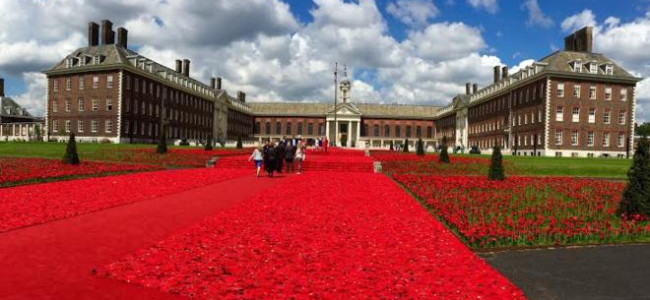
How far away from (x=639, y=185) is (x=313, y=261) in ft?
29.7

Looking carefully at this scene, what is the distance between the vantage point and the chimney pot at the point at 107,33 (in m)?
61.7

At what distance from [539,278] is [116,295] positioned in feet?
18.6

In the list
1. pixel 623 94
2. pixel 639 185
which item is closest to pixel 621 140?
pixel 623 94

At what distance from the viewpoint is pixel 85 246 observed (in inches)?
296

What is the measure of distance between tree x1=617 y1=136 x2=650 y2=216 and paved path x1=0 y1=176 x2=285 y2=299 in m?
10.4

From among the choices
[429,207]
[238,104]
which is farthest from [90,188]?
[238,104]

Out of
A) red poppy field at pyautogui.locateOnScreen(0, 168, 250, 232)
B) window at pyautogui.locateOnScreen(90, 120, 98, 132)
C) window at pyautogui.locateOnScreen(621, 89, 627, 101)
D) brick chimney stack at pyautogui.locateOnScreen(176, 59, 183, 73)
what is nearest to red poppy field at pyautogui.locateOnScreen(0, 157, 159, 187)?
red poppy field at pyautogui.locateOnScreen(0, 168, 250, 232)

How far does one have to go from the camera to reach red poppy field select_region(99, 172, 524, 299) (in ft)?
18.4

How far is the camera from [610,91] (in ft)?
184

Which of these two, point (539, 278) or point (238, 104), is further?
point (238, 104)

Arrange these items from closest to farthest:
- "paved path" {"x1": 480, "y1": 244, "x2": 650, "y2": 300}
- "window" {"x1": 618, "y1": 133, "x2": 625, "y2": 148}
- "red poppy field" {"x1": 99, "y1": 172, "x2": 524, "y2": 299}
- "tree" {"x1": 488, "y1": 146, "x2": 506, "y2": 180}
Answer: "red poppy field" {"x1": 99, "y1": 172, "x2": 524, "y2": 299} → "paved path" {"x1": 480, "y1": 244, "x2": 650, "y2": 300} → "tree" {"x1": 488, "y1": 146, "x2": 506, "y2": 180} → "window" {"x1": 618, "y1": 133, "x2": 625, "y2": 148}

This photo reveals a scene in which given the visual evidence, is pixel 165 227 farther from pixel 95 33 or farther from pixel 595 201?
pixel 95 33

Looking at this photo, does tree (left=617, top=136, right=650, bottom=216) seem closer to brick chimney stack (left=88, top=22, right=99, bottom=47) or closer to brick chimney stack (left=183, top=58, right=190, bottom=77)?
brick chimney stack (left=88, top=22, right=99, bottom=47)

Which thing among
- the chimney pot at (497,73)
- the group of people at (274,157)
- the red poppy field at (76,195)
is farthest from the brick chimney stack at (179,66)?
the red poppy field at (76,195)
